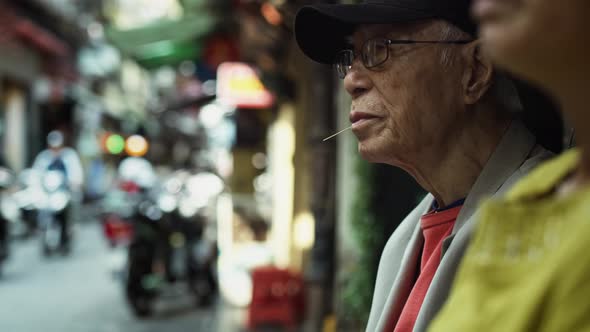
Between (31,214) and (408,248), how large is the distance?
39.3 ft

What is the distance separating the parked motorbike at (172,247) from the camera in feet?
27.1

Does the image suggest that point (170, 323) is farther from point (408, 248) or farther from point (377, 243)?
point (408, 248)

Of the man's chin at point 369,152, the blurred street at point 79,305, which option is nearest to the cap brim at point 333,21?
the man's chin at point 369,152

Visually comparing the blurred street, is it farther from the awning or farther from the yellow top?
the yellow top

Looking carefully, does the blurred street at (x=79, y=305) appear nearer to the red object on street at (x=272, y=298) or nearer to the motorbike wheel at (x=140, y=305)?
the motorbike wheel at (x=140, y=305)

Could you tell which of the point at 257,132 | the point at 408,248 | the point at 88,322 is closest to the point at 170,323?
the point at 88,322

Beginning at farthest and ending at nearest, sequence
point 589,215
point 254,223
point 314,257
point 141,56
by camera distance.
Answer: point 254,223, point 141,56, point 314,257, point 589,215

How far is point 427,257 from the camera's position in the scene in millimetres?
1633

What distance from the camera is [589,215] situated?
0.62 metres

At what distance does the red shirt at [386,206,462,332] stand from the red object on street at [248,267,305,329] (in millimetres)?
5965

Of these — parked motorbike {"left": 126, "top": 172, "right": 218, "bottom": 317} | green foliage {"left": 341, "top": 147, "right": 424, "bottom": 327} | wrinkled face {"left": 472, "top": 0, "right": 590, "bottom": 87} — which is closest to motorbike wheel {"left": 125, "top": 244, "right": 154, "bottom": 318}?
parked motorbike {"left": 126, "top": 172, "right": 218, "bottom": 317}

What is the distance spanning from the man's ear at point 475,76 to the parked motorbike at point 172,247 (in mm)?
7002

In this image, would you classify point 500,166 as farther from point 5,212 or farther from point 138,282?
point 5,212

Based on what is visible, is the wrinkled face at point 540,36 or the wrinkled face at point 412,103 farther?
the wrinkled face at point 412,103
